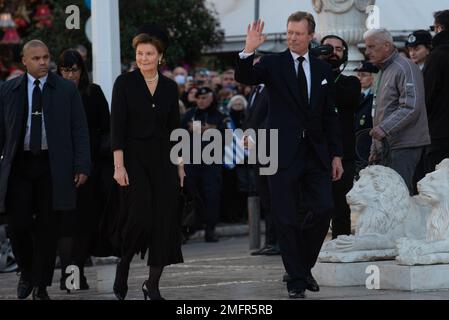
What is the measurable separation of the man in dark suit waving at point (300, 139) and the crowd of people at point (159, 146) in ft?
0.04

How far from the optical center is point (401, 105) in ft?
43.4

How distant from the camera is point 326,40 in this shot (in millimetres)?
13875

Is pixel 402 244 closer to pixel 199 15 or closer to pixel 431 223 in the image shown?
pixel 431 223

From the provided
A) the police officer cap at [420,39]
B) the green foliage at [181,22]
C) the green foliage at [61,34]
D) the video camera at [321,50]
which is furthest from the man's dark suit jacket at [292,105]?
the green foliage at [181,22]

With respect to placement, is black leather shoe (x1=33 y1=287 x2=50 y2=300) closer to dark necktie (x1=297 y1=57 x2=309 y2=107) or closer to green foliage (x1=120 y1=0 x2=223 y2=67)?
dark necktie (x1=297 y1=57 x2=309 y2=107)

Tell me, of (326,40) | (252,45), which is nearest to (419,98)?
(326,40)

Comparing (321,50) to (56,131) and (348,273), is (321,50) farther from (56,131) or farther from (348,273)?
(56,131)

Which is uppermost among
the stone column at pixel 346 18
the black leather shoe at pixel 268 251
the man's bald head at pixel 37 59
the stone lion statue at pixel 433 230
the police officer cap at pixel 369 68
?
the stone column at pixel 346 18

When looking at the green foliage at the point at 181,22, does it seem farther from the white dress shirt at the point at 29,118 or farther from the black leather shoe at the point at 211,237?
the white dress shirt at the point at 29,118

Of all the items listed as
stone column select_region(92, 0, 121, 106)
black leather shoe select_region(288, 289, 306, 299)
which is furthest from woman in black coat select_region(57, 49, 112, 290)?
black leather shoe select_region(288, 289, 306, 299)

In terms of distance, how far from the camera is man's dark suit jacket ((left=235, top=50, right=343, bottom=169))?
11.9 meters

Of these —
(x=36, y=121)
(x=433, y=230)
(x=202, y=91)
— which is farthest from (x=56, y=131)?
(x=202, y=91)

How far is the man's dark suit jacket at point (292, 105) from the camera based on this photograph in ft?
39.1
